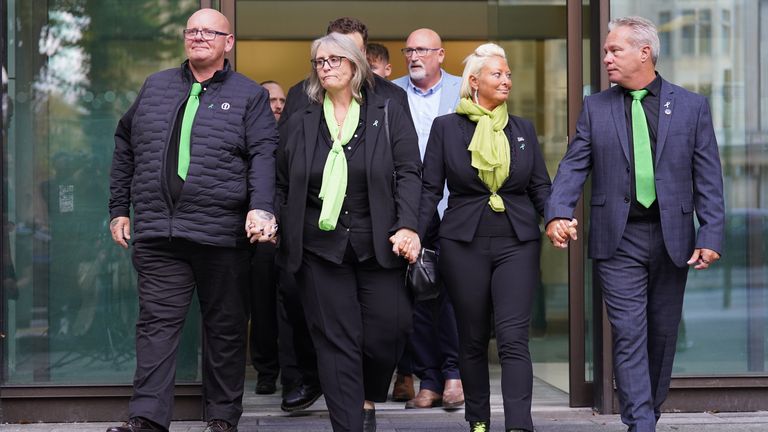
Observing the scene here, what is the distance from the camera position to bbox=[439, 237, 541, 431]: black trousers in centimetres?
559

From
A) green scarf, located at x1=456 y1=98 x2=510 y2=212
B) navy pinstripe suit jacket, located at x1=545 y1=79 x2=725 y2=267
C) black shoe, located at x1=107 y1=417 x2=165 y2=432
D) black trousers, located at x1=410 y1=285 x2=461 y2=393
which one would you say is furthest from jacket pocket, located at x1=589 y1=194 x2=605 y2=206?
black shoe, located at x1=107 y1=417 x2=165 y2=432

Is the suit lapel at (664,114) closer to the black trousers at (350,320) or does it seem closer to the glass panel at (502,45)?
the black trousers at (350,320)

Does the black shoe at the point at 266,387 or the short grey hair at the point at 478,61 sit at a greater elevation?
the short grey hair at the point at 478,61

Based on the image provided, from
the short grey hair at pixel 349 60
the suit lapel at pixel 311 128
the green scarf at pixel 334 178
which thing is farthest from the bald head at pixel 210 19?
the green scarf at pixel 334 178

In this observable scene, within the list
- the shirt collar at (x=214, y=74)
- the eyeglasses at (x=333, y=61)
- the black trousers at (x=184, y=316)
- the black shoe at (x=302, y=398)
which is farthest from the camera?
the black shoe at (x=302, y=398)

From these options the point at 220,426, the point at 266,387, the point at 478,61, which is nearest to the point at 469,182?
the point at 478,61

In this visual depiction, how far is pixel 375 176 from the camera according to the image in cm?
557

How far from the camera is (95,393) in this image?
6648mm

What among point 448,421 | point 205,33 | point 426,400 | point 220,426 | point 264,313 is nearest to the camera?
point 205,33

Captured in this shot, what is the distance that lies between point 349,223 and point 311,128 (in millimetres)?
477

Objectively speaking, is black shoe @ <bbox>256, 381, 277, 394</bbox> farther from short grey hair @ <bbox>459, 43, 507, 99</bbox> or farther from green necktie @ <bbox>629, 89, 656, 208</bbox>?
green necktie @ <bbox>629, 89, 656, 208</bbox>

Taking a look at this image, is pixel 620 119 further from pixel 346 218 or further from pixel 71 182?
pixel 71 182

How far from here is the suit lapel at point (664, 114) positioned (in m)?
5.55

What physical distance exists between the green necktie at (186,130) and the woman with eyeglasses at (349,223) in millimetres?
447
